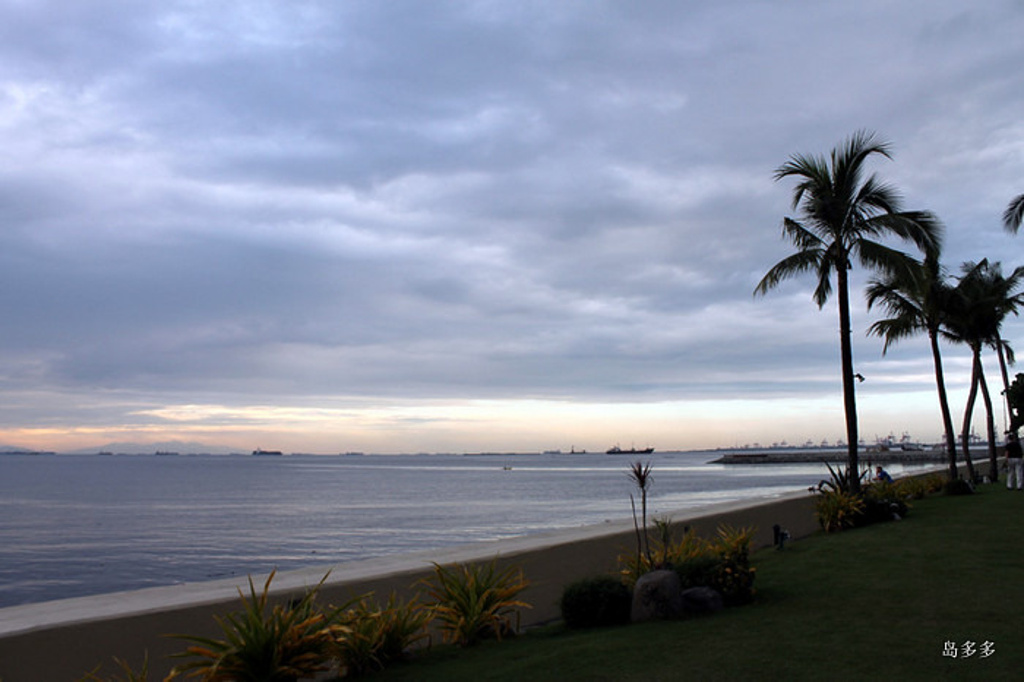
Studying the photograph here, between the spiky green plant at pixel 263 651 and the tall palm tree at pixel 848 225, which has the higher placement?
the tall palm tree at pixel 848 225

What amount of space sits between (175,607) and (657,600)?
15.1 ft

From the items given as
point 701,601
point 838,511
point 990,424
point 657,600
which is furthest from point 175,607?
point 990,424

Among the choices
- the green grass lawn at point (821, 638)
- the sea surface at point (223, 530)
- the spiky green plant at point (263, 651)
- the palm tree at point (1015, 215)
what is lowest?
the sea surface at point (223, 530)

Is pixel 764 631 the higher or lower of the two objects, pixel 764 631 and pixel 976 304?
the lower

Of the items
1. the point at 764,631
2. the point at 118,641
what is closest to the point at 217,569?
the point at 118,641

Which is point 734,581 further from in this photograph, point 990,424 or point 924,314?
point 990,424

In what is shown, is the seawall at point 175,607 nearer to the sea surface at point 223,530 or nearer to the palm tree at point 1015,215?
the sea surface at point 223,530

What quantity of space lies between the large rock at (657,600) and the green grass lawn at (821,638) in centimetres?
26

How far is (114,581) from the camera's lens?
23344mm

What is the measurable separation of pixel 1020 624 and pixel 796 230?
13436 mm

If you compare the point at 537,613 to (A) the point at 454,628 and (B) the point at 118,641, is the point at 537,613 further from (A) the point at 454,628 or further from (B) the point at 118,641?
(B) the point at 118,641

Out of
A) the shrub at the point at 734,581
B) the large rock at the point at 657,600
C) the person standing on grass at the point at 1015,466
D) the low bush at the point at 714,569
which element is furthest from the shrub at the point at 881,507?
the large rock at the point at 657,600

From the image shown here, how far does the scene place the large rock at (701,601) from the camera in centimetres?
820

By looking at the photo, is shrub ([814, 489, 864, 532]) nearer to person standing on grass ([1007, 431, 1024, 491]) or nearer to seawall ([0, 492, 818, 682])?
seawall ([0, 492, 818, 682])
